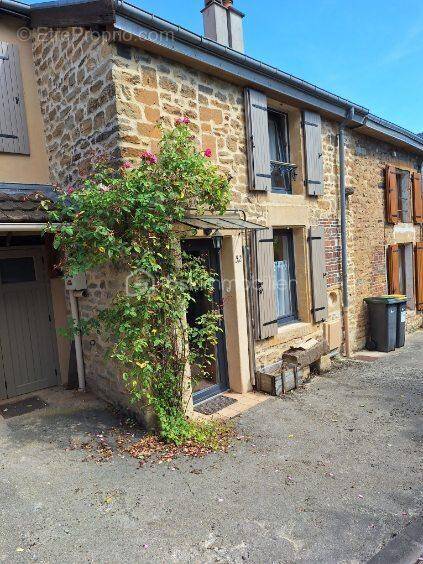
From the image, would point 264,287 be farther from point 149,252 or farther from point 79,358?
point 79,358

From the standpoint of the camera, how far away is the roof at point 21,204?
386cm

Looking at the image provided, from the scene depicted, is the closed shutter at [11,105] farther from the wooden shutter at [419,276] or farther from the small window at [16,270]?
the wooden shutter at [419,276]

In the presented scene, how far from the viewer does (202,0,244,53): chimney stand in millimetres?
6414

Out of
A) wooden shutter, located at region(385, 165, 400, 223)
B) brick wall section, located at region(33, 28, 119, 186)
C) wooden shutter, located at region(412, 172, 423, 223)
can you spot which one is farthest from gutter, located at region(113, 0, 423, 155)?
wooden shutter, located at region(412, 172, 423, 223)

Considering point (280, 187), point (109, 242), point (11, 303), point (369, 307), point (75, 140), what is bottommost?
point (369, 307)

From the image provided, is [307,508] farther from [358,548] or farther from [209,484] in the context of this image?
[209,484]

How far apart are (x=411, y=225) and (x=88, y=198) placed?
8886 millimetres

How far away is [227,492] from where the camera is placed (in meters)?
3.28

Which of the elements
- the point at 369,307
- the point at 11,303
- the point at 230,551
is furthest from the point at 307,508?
the point at 369,307

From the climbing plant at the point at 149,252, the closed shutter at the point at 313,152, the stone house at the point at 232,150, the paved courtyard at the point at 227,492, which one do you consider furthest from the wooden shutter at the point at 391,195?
the climbing plant at the point at 149,252

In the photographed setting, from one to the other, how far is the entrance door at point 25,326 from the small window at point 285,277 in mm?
3772

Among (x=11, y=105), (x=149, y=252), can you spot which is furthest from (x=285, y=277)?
(x=11, y=105)

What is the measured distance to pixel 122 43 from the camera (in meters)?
4.22

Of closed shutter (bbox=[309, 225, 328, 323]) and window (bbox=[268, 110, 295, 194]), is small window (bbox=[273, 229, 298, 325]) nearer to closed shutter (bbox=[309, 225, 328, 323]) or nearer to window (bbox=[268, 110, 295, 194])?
closed shutter (bbox=[309, 225, 328, 323])
